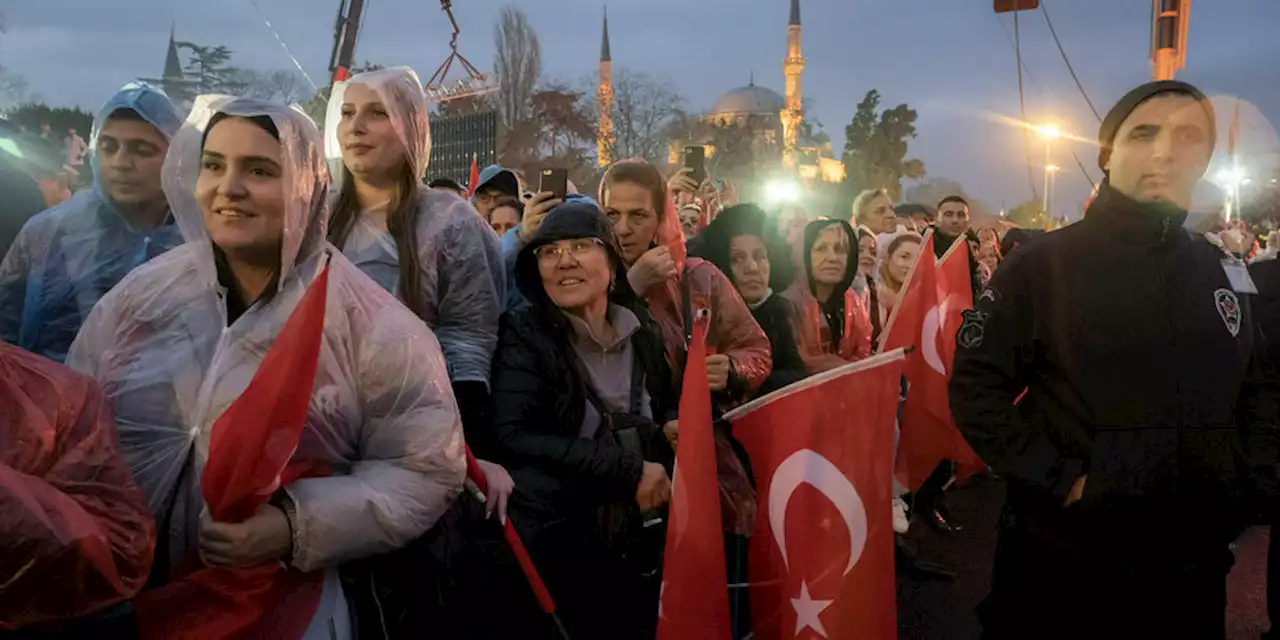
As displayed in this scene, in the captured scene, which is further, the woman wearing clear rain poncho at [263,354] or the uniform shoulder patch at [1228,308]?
the uniform shoulder patch at [1228,308]

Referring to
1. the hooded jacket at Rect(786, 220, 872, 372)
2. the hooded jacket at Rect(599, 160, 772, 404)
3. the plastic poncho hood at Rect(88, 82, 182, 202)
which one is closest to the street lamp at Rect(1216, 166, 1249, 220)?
the hooded jacket at Rect(599, 160, 772, 404)

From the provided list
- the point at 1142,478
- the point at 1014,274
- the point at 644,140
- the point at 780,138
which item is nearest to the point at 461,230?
the point at 1014,274

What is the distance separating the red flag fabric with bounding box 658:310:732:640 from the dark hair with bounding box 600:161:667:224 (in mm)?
1117

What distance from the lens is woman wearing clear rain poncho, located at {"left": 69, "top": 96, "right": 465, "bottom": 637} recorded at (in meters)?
1.53

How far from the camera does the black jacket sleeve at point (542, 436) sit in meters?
2.29

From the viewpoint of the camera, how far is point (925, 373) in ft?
13.4

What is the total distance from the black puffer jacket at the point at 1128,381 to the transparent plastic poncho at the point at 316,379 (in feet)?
5.14

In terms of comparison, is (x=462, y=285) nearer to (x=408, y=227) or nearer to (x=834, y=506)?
(x=408, y=227)

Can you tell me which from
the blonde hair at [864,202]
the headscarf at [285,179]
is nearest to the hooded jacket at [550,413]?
the headscarf at [285,179]

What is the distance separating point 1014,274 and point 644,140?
4718 centimetres

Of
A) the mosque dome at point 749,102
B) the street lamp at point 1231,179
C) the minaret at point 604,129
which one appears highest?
the mosque dome at point 749,102

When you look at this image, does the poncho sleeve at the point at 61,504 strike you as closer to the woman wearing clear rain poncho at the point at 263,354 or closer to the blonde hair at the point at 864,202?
the woman wearing clear rain poncho at the point at 263,354

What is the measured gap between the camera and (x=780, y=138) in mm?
62531

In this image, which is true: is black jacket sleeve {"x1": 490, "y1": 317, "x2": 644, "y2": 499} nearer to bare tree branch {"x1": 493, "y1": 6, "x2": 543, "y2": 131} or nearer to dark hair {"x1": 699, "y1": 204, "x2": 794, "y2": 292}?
dark hair {"x1": 699, "y1": 204, "x2": 794, "y2": 292}
